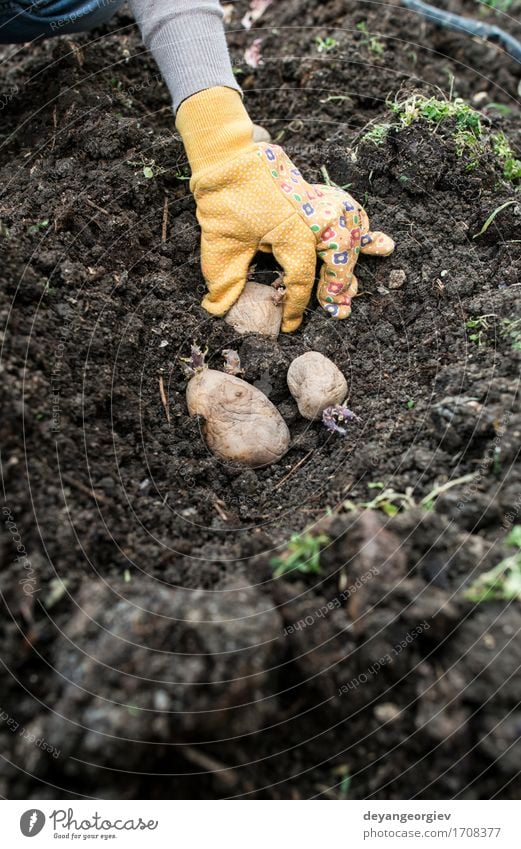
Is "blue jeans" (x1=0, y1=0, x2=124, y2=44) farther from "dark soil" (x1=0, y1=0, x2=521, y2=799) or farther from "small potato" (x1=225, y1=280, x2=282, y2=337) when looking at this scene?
"small potato" (x1=225, y1=280, x2=282, y2=337)

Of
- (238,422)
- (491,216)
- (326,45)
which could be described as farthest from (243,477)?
(326,45)

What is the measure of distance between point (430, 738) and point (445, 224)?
179 centimetres

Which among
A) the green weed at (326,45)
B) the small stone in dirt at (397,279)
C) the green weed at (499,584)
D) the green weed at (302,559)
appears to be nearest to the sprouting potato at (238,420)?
the green weed at (302,559)

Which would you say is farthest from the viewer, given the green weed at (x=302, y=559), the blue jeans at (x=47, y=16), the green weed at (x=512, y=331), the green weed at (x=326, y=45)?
the green weed at (x=326, y=45)

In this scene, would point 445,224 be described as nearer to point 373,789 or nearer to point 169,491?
point 169,491

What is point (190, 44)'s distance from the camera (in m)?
2.33

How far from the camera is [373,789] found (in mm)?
1464

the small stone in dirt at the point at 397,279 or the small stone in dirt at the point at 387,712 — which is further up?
the small stone in dirt at the point at 397,279

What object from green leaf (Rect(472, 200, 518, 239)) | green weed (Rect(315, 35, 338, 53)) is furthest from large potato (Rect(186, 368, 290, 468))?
green weed (Rect(315, 35, 338, 53))

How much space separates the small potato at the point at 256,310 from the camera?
89.8 inches

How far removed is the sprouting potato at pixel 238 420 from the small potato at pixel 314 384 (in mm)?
96

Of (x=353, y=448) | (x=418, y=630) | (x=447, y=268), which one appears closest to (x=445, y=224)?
(x=447, y=268)

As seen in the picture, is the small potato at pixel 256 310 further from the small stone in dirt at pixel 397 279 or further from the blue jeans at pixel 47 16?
the blue jeans at pixel 47 16

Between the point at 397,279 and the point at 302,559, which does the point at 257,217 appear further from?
the point at 302,559
